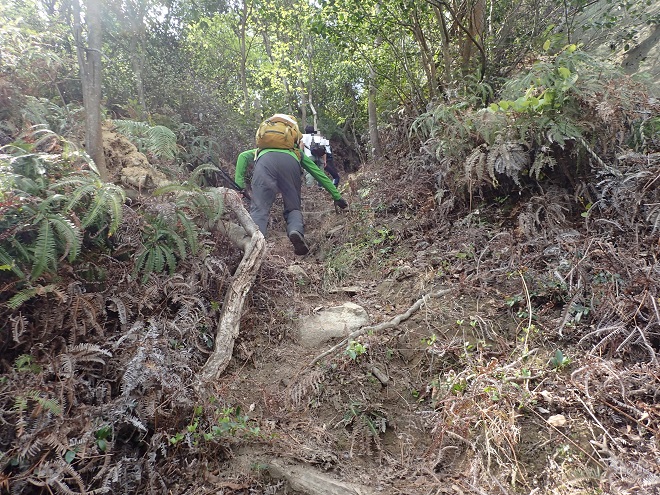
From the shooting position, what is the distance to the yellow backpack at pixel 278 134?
6.23 metres

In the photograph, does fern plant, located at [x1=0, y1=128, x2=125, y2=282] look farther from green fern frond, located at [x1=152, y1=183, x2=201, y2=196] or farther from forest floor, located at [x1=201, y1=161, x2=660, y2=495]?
forest floor, located at [x1=201, y1=161, x2=660, y2=495]

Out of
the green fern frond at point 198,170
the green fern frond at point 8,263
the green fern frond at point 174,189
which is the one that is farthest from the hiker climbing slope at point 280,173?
the green fern frond at point 8,263

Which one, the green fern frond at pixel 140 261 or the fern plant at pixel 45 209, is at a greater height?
the fern plant at pixel 45 209

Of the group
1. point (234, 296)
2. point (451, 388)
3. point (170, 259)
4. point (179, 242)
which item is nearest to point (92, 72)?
point (179, 242)

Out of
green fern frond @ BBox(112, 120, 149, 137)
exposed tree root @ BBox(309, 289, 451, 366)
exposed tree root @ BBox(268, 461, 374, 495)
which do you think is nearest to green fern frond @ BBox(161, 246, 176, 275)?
exposed tree root @ BBox(309, 289, 451, 366)

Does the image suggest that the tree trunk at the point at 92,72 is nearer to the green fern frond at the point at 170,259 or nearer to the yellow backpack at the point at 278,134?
the green fern frond at the point at 170,259

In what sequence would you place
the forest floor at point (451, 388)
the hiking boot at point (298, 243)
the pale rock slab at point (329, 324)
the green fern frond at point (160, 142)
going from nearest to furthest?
1. the forest floor at point (451, 388)
2. the pale rock slab at point (329, 324)
3. the green fern frond at point (160, 142)
4. the hiking boot at point (298, 243)

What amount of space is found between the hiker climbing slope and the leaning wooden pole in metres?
1.36

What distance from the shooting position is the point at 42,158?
10.1 feet

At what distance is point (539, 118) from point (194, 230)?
3.76 metres

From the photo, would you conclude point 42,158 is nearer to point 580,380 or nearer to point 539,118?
point 580,380

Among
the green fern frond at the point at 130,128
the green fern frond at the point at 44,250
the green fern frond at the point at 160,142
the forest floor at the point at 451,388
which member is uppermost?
the green fern frond at the point at 130,128

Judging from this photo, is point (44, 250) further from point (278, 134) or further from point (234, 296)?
point (278, 134)

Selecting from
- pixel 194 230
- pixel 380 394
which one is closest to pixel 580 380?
pixel 380 394
